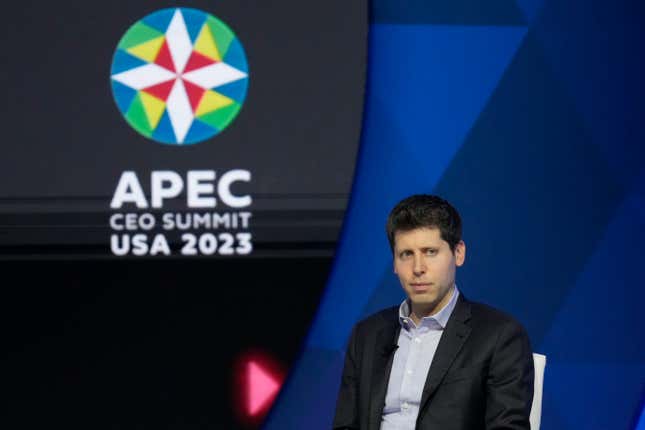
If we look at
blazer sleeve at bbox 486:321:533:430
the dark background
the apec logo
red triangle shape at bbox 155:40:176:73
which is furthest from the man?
red triangle shape at bbox 155:40:176:73

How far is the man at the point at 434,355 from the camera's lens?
2.18 metres

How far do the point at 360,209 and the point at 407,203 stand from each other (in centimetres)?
102

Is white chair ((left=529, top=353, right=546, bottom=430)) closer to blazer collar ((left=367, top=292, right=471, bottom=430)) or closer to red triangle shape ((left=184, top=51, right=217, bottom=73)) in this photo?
blazer collar ((left=367, top=292, right=471, bottom=430))

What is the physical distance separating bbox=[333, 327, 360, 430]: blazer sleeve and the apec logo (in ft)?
3.78

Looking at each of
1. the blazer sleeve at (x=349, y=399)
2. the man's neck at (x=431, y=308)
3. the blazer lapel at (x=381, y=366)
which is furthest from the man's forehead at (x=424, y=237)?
the blazer sleeve at (x=349, y=399)

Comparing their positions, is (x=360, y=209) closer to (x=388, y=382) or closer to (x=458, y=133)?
(x=458, y=133)

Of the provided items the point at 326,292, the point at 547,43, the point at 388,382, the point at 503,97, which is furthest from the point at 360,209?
the point at 388,382

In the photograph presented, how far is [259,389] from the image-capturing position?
331 cm

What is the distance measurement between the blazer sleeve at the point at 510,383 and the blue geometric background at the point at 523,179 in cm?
115

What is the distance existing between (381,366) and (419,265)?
287 millimetres

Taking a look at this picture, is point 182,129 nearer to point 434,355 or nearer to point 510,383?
point 434,355

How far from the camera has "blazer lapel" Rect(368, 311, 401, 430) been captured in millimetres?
2301

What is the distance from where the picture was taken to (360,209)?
3328mm

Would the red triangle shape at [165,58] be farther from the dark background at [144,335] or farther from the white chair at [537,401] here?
the white chair at [537,401]
